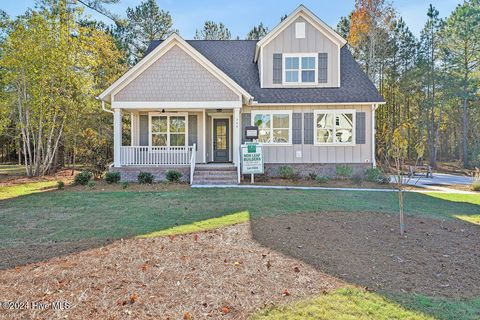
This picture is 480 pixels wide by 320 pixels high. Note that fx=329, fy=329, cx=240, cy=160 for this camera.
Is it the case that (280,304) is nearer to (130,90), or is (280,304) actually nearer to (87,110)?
(130,90)

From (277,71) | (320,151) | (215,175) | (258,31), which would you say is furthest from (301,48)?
(258,31)

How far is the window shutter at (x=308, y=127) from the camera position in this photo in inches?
578

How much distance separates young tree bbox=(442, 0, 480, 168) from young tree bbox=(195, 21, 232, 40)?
1987 centimetres

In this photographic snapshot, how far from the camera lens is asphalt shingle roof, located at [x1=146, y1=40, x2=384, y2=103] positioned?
14547 mm

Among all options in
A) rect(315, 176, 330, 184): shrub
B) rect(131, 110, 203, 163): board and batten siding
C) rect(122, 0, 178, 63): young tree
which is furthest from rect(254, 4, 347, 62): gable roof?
rect(122, 0, 178, 63): young tree

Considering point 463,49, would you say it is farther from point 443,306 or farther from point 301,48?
point 443,306

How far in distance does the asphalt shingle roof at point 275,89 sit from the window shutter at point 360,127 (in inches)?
27.9

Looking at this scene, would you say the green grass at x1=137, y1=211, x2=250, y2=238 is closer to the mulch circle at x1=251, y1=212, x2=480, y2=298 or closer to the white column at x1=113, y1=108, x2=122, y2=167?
the mulch circle at x1=251, y1=212, x2=480, y2=298

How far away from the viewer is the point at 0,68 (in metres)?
17.8

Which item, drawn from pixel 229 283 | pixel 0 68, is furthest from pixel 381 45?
pixel 229 283

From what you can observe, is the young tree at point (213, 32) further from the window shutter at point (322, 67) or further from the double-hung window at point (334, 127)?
the double-hung window at point (334, 127)

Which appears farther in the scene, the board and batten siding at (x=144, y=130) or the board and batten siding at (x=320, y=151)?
the board and batten siding at (x=144, y=130)

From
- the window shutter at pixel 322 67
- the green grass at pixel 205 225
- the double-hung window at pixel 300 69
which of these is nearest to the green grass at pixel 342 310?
the green grass at pixel 205 225

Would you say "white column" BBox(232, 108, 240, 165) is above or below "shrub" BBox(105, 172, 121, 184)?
above
